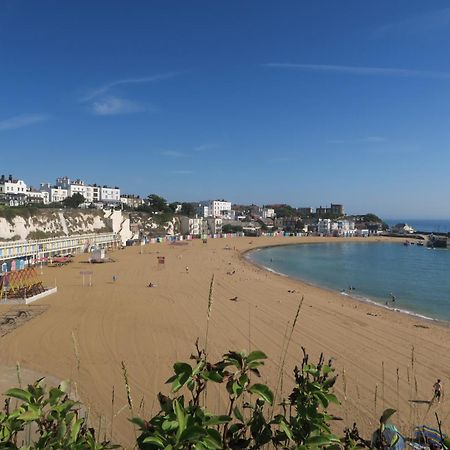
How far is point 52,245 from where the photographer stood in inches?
1528

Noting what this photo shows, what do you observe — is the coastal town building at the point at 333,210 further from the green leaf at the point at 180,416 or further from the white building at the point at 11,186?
the green leaf at the point at 180,416

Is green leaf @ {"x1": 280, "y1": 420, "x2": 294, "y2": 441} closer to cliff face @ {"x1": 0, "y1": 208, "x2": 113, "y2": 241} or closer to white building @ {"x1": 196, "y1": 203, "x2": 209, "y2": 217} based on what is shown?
cliff face @ {"x1": 0, "y1": 208, "x2": 113, "y2": 241}

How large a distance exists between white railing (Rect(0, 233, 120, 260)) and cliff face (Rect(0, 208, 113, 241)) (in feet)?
7.53

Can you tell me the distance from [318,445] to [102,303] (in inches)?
767

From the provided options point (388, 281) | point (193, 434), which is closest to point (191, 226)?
point (388, 281)

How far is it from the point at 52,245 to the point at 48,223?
7919mm

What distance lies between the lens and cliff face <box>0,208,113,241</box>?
128 feet

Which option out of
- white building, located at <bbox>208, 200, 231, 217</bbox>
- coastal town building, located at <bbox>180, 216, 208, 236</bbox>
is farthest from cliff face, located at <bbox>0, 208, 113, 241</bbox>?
white building, located at <bbox>208, 200, 231, 217</bbox>

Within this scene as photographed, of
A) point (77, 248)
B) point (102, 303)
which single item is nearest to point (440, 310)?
point (102, 303)

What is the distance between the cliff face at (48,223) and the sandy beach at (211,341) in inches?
707

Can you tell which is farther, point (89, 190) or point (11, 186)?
point (89, 190)

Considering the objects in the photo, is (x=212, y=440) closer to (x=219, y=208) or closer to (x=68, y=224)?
(x=68, y=224)

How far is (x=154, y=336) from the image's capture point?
14.3 m

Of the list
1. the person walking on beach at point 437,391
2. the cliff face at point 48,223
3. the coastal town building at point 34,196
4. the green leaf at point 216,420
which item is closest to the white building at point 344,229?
the cliff face at point 48,223
